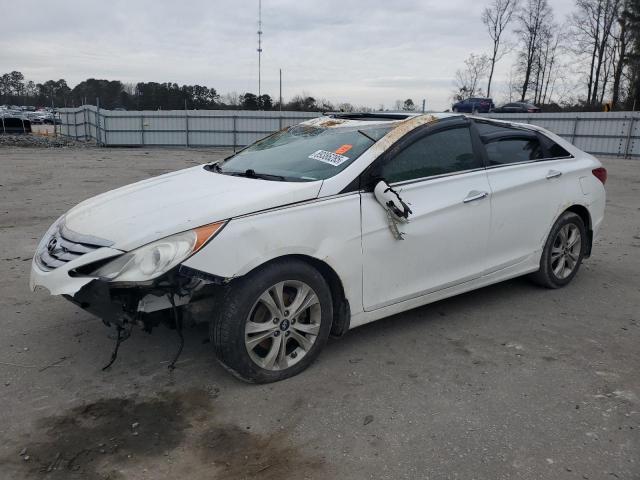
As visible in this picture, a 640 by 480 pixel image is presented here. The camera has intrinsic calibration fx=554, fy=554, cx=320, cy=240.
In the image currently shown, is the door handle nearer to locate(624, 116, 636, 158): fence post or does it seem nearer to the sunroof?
the sunroof

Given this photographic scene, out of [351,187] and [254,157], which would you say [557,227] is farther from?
[254,157]

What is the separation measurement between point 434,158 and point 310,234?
50.4 inches

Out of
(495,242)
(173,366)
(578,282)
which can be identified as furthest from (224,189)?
(578,282)

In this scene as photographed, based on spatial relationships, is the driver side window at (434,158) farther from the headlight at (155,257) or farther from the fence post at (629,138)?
the fence post at (629,138)

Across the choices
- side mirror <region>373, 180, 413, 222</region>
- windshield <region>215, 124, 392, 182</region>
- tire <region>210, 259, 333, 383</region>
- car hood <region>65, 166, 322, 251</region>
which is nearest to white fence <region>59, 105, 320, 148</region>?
windshield <region>215, 124, 392, 182</region>

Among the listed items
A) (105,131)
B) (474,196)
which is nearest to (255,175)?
(474,196)

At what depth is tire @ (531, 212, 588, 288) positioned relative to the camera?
484 centimetres

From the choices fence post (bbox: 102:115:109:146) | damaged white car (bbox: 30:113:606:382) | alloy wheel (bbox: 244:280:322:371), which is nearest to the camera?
damaged white car (bbox: 30:113:606:382)

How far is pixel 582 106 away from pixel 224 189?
170 ft

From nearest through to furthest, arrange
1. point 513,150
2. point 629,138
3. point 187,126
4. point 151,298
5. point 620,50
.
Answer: point 151,298 < point 513,150 < point 629,138 < point 187,126 < point 620,50

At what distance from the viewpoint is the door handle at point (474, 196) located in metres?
4.02

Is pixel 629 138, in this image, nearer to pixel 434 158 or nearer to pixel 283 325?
pixel 434 158

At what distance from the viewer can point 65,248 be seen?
3.19m

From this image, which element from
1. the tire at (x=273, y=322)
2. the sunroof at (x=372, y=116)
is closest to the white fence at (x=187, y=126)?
the sunroof at (x=372, y=116)
